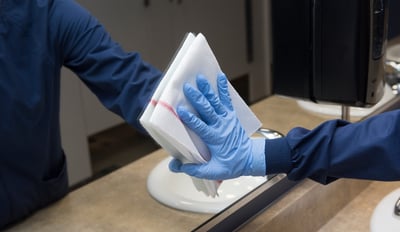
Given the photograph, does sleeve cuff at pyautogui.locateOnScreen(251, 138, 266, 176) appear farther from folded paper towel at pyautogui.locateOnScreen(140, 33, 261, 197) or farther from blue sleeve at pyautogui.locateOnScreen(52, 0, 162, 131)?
blue sleeve at pyautogui.locateOnScreen(52, 0, 162, 131)

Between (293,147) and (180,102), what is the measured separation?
189 millimetres

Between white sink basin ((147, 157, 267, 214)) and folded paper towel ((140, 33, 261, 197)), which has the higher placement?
folded paper towel ((140, 33, 261, 197))

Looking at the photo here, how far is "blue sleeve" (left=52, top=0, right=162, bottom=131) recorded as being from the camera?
1.05 m

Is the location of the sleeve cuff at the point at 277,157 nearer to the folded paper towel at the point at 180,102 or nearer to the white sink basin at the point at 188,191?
the folded paper towel at the point at 180,102

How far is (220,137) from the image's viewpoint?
0.80m

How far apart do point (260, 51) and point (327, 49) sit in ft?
3.89

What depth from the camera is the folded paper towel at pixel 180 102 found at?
761 millimetres

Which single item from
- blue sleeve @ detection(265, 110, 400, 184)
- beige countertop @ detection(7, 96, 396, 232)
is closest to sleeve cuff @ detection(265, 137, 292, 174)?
blue sleeve @ detection(265, 110, 400, 184)

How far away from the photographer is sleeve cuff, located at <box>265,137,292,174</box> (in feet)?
2.75

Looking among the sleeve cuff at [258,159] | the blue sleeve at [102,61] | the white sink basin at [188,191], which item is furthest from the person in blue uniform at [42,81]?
the sleeve cuff at [258,159]

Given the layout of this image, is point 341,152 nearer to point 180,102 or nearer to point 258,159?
point 258,159

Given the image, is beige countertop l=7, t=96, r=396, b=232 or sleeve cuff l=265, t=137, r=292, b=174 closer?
sleeve cuff l=265, t=137, r=292, b=174

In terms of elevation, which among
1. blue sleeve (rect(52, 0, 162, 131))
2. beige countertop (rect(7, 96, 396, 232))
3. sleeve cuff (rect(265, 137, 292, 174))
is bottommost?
beige countertop (rect(7, 96, 396, 232))

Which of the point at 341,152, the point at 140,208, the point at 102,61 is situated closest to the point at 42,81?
the point at 102,61
